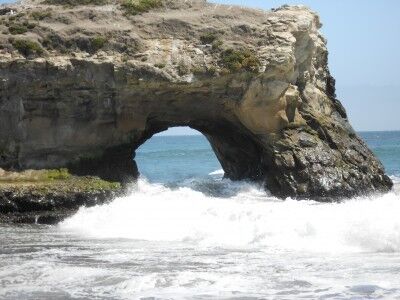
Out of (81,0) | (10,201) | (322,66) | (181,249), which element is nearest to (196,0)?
(81,0)

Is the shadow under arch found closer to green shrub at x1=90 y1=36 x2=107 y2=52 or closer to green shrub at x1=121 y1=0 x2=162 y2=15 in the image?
green shrub at x1=90 y1=36 x2=107 y2=52

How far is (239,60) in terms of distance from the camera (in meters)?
22.2

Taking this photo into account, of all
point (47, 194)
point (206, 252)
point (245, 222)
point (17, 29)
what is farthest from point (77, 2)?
point (206, 252)

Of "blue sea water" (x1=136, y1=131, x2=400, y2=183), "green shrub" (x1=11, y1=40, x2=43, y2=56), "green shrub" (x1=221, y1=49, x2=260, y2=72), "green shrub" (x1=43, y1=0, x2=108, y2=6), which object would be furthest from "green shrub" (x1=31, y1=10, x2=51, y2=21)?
"blue sea water" (x1=136, y1=131, x2=400, y2=183)

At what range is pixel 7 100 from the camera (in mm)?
21953

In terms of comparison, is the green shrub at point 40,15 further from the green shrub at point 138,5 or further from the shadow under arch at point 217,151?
the shadow under arch at point 217,151

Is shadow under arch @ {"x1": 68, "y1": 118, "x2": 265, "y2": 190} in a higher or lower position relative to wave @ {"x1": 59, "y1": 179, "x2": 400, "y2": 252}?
higher

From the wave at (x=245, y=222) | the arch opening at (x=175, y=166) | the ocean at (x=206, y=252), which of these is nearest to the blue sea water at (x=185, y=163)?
the arch opening at (x=175, y=166)

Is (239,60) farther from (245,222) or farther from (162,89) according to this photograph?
(245,222)

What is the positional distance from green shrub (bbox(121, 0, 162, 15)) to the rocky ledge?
607cm

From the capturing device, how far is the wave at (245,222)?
15250 mm

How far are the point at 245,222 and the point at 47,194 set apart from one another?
6.45 m

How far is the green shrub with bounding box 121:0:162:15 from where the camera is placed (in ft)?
78.8

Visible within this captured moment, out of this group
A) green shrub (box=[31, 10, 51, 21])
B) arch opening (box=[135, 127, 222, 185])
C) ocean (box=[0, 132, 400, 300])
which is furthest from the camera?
arch opening (box=[135, 127, 222, 185])
